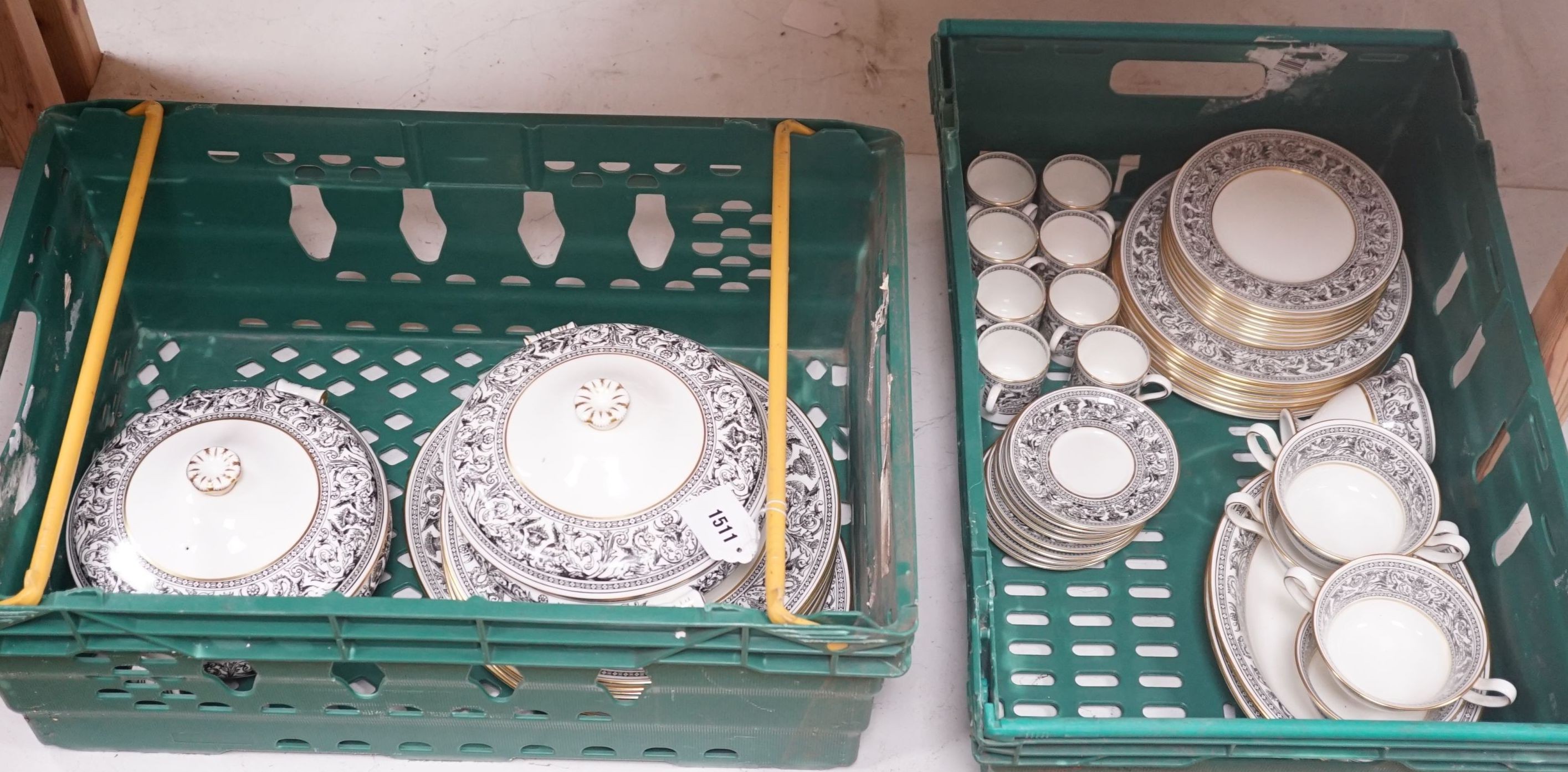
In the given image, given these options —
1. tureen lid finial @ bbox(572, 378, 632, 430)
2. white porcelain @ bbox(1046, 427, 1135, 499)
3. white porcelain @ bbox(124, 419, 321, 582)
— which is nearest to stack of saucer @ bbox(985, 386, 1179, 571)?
white porcelain @ bbox(1046, 427, 1135, 499)

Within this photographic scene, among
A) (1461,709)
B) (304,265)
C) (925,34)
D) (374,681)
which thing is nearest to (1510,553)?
(1461,709)

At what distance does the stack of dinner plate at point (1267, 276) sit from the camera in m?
1.24

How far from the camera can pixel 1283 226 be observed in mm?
1278

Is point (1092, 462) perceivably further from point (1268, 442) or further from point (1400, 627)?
point (1400, 627)

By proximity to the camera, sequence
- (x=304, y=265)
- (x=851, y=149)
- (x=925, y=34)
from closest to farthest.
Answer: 1. (x=851, y=149)
2. (x=304, y=265)
3. (x=925, y=34)

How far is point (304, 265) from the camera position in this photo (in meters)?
1.26

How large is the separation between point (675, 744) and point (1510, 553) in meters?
0.69

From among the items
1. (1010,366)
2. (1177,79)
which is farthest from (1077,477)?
(1177,79)

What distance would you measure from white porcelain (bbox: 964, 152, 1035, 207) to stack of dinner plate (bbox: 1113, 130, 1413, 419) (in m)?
0.10

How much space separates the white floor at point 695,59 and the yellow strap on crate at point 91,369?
345 millimetres

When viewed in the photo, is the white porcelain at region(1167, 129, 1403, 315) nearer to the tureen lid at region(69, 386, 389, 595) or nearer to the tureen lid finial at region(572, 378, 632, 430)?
the tureen lid finial at region(572, 378, 632, 430)

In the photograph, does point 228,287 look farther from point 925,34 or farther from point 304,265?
point 925,34

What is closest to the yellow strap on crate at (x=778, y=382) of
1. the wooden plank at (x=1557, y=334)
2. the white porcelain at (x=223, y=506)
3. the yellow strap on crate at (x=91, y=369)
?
the white porcelain at (x=223, y=506)

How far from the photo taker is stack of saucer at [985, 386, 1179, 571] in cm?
114
